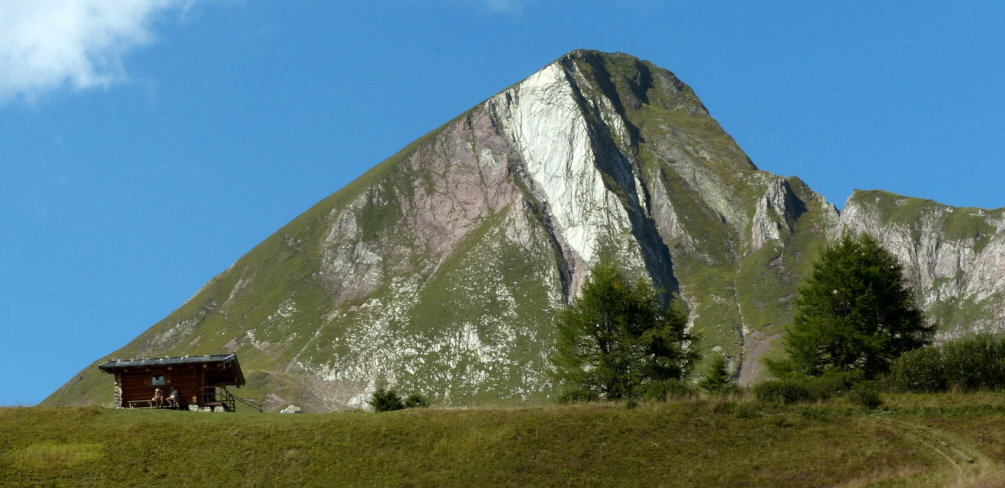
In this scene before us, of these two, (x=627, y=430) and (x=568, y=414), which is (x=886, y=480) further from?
(x=568, y=414)

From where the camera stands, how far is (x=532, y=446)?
46344mm

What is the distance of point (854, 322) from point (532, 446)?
26978 millimetres

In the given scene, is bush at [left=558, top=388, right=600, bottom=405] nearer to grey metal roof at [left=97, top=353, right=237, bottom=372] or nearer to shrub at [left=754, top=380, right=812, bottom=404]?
shrub at [left=754, top=380, right=812, bottom=404]

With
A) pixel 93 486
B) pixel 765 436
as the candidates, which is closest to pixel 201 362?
pixel 93 486

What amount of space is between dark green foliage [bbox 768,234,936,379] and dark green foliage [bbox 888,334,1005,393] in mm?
5136

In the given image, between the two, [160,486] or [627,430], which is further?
[627,430]

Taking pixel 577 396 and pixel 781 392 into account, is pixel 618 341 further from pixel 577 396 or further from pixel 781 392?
pixel 781 392

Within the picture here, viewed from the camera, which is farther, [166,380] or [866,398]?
[166,380]

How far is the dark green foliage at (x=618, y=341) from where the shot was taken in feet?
211

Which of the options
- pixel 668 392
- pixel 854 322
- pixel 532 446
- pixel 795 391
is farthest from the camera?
pixel 854 322

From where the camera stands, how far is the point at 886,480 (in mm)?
39906

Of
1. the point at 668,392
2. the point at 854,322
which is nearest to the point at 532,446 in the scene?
the point at 668,392

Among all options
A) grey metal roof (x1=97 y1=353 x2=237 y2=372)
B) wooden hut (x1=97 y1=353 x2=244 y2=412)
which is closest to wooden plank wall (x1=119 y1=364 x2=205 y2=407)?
wooden hut (x1=97 y1=353 x2=244 y2=412)

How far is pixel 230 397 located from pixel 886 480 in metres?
43.4
